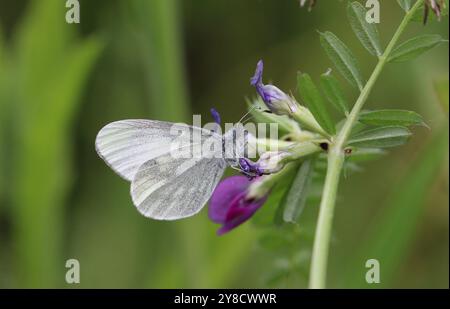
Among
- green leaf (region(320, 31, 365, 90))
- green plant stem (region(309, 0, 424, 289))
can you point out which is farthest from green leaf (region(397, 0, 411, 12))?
green leaf (region(320, 31, 365, 90))

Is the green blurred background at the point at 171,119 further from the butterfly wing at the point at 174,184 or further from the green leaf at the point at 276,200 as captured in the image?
the butterfly wing at the point at 174,184

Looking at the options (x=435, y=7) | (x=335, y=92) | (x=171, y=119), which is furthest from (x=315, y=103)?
(x=171, y=119)

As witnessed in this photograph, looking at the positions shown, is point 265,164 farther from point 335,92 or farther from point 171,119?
point 171,119

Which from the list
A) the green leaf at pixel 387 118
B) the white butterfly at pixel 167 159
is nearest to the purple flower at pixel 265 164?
the white butterfly at pixel 167 159
